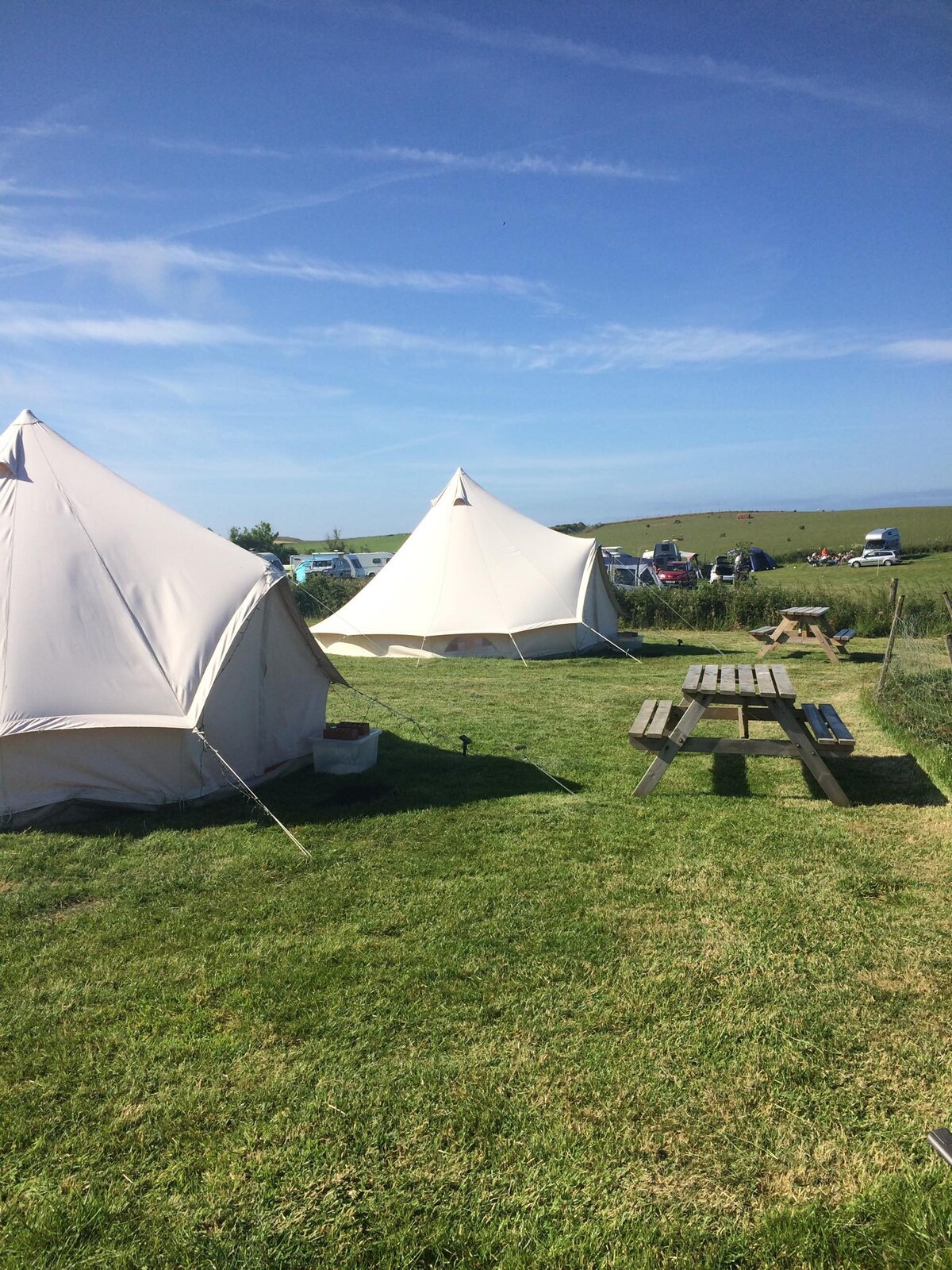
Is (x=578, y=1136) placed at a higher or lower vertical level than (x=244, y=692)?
lower

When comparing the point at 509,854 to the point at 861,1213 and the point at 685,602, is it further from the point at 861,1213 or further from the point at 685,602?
the point at 685,602

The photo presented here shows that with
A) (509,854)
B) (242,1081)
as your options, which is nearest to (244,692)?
(509,854)

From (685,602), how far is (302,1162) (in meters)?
17.2

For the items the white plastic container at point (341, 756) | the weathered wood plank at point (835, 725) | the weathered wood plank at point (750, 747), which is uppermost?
the weathered wood plank at point (835, 725)

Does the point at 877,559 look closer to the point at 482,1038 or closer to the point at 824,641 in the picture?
the point at 824,641

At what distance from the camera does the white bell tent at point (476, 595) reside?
46.4ft

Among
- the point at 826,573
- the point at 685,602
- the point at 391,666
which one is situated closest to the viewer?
the point at 391,666

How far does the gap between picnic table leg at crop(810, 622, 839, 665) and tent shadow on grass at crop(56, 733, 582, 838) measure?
7966 millimetres

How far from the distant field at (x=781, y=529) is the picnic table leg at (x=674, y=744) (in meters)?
37.4

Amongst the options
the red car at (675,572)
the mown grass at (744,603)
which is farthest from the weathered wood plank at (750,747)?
the red car at (675,572)

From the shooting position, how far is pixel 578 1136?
2621 millimetres

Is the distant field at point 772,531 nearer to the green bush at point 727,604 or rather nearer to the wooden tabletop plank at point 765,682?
the green bush at point 727,604

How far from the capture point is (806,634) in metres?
14.1

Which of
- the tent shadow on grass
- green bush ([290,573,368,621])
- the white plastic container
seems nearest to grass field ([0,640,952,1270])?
the tent shadow on grass
